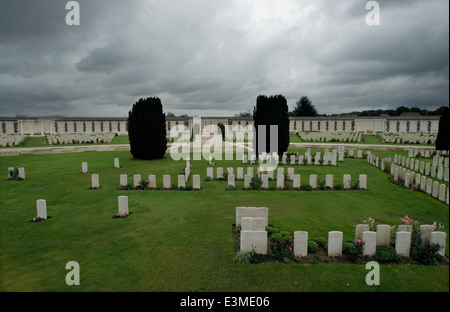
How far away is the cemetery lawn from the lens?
522cm

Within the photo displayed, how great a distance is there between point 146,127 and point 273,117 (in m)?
9.45

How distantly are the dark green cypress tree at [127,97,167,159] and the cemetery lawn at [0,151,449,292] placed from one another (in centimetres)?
749

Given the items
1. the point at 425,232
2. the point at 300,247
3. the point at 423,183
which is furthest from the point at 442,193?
the point at 300,247

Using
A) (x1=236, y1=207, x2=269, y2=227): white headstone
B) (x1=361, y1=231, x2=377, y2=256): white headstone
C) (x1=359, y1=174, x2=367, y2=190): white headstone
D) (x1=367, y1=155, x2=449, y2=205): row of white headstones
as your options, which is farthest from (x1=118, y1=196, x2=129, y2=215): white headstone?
(x1=367, y1=155, x2=449, y2=205): row of white headstones

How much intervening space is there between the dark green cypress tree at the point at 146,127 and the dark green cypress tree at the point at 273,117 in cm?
739

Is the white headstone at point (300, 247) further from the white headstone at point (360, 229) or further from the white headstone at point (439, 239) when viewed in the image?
the white headstone at point (439, 239)

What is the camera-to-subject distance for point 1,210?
9750mm

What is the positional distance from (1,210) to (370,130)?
6343 centimetres

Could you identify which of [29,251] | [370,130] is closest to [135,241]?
[29,251]

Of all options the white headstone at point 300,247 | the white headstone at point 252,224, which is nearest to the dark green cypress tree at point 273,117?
the white headstone at point 252,224

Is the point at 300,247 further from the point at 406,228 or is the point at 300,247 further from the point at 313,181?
the point at 313,181

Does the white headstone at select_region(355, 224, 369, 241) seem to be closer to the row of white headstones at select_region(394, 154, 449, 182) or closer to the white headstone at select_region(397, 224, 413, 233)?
the white headstone at select_region(397, 224, 413, 233)

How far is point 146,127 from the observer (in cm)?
2127
